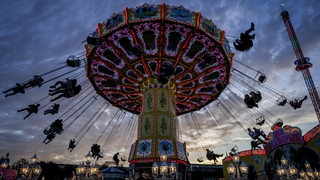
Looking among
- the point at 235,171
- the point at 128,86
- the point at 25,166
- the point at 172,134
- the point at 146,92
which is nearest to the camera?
the point at 235,171

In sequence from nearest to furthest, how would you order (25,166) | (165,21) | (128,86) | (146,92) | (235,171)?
(235,171) < (25,166) < (165,21) < (146,92) < (128,86)

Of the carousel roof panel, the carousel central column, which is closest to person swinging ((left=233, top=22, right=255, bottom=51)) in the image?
the carousel roof panel

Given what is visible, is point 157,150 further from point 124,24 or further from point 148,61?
point 124,24

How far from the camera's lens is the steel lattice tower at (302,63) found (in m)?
25.3

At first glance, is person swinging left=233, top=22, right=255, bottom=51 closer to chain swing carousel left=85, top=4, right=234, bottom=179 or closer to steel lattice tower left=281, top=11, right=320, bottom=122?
chain swing carousel left=85, top=4, right=234, bottom=179

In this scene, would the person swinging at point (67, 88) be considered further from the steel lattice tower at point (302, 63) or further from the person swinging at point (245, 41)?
the steel lattice tower at point (302, 63)

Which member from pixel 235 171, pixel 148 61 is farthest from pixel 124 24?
pixel 235 171

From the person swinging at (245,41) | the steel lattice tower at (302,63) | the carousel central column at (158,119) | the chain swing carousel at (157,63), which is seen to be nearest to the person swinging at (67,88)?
the chain swing carousel at (157,63)

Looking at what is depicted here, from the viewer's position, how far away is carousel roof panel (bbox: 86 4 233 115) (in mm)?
17969

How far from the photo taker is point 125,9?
17812 mm

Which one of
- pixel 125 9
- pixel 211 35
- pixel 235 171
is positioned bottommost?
pixel 235 171

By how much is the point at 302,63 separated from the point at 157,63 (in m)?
16.3

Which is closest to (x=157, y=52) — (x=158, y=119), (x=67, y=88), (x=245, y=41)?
(x=158, y=119)

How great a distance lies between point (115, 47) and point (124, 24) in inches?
111
